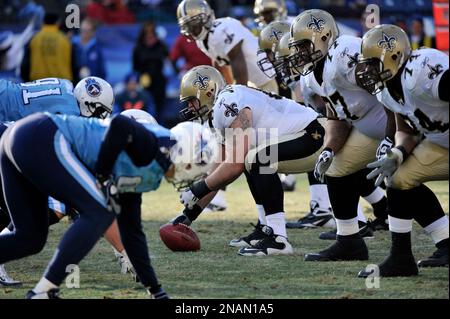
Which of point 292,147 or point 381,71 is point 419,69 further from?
point 292,147

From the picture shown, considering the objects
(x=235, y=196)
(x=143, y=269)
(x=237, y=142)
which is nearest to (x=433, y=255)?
(x=237, y=142)

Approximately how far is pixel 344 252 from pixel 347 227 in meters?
0.17

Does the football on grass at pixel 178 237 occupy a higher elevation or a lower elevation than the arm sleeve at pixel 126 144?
lower

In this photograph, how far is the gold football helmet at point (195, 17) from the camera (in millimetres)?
9828

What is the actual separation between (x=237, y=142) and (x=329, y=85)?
0.76 meters

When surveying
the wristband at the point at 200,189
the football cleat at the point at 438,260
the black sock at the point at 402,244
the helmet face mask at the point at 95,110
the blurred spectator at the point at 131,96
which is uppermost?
the helmet face mask at the point at 95,110

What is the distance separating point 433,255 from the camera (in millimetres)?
6609

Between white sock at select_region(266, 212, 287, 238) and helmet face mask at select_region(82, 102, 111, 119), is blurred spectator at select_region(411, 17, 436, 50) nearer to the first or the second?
white sock at select_region(266, 212, 287, 238)

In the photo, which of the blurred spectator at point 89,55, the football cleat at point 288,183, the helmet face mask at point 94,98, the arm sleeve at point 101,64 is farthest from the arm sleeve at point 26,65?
the helmet face mask at point 94,98

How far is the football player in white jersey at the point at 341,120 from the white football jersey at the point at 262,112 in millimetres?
311

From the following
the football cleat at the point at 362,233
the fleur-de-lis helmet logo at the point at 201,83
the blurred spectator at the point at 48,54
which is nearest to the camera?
the fleur-de-lis helmet logo at the point at 201,83

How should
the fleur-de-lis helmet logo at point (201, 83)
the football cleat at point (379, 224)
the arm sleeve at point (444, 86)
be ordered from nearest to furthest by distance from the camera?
the arm sleeve at point (444, 86), the fleur-de-lis helmet logo at point (201, 83), the football cleat at point (379, 224)

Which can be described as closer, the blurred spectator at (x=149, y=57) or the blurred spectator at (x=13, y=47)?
the blurred spectator at (x=149, y=57)

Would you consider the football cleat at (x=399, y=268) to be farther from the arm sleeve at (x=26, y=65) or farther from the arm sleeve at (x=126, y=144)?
the arm sleeve at (x=26, y=65)
